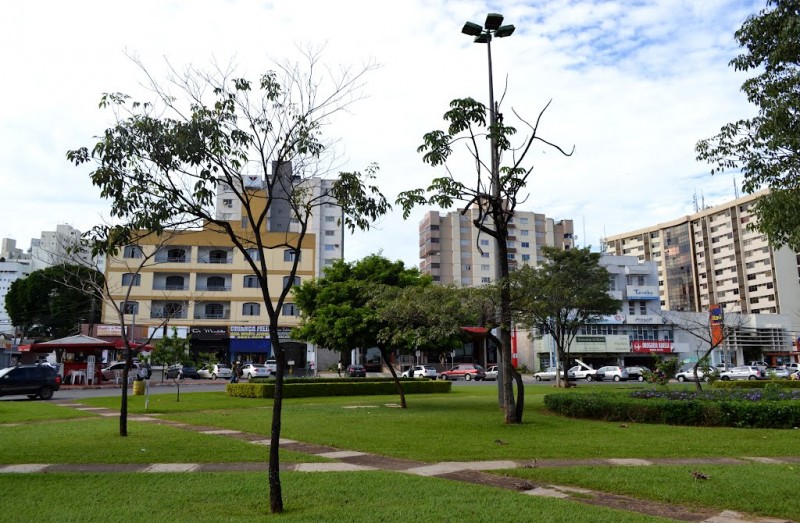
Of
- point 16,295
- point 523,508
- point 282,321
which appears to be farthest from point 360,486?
point 16,295

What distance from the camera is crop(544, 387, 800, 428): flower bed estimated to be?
46.3ft

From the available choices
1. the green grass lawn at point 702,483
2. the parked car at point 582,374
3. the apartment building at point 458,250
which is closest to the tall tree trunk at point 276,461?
the green grass lawn at point 702,483

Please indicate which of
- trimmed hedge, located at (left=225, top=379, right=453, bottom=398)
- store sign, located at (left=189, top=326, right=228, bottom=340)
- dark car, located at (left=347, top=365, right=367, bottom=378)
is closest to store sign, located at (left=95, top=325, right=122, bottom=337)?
store sign, located at (left=189, top=326, right=228, bottom=340)

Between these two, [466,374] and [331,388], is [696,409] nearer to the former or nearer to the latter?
[331,388]

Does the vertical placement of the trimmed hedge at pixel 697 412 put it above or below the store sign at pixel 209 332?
below

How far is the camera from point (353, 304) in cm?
2556

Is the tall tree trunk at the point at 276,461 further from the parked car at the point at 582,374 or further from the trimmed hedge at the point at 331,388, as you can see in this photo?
the parked car at the point at 582,374

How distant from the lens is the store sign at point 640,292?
7131 centimetres

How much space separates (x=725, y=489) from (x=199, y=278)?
57.8 meters

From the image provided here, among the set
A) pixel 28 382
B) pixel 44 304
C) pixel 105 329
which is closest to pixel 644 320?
pixel 105 329

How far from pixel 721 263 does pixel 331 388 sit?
91897 millimetres

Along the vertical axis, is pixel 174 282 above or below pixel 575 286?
above

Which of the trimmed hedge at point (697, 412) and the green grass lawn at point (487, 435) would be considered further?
the trimmed hedge at point (697, 412)

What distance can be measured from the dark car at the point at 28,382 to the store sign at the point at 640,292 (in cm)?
6023
